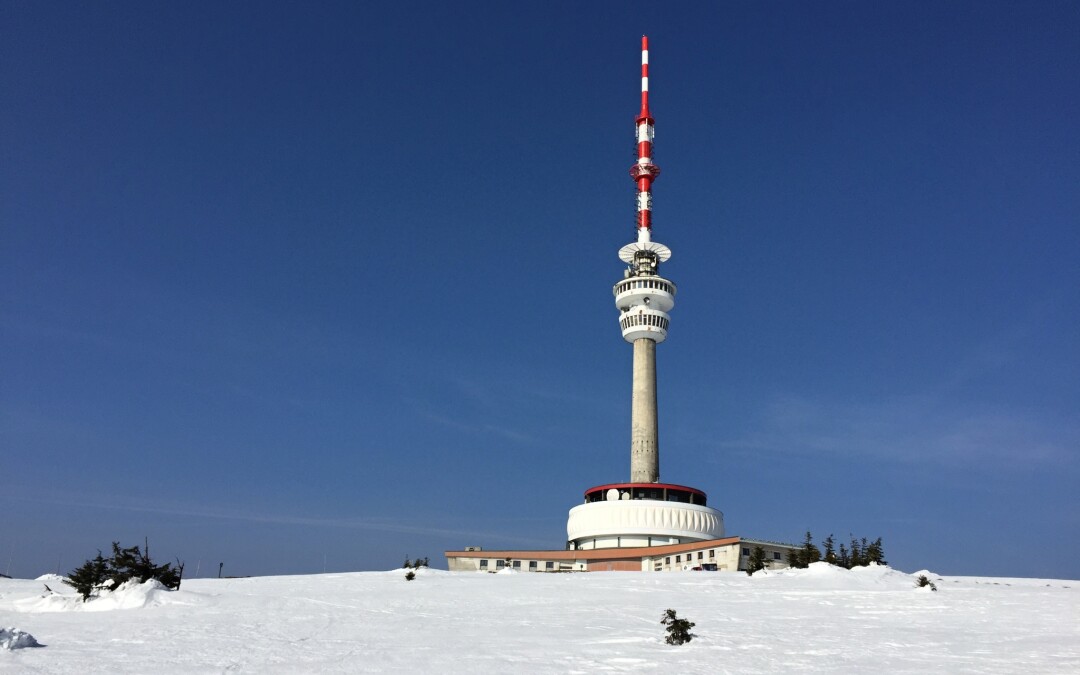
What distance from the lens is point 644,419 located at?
96.1 metres

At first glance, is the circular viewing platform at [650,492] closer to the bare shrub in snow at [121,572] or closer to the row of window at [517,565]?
the row of window at [517,565]

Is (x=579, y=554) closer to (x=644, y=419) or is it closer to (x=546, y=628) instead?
(x=644, y=419)

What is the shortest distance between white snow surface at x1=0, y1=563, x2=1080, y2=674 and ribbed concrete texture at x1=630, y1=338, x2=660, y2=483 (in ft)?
174

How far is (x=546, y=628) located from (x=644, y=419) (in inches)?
2817

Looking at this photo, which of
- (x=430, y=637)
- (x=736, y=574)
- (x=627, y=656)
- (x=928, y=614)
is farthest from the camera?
(x=736, y=574)

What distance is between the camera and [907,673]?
18.7 meters

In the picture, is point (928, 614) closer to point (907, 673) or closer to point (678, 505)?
point (907, 673)

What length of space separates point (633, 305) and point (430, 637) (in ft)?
274

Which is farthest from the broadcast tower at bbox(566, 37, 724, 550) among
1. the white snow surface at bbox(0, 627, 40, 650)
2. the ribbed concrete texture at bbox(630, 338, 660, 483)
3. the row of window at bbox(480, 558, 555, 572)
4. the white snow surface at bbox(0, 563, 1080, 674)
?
the white snow surface at bbox(0, 627, 40, 650)

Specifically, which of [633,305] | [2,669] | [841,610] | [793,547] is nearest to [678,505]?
[793,547]

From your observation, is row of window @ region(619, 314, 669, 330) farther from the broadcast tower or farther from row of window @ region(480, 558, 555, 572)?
row of window @ region(480, 558, 555, 572)

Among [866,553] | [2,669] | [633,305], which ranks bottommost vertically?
[2,669]

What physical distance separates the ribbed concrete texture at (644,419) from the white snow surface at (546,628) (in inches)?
2090

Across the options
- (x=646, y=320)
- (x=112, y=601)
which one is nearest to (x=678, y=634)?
(x=112, y=601)
